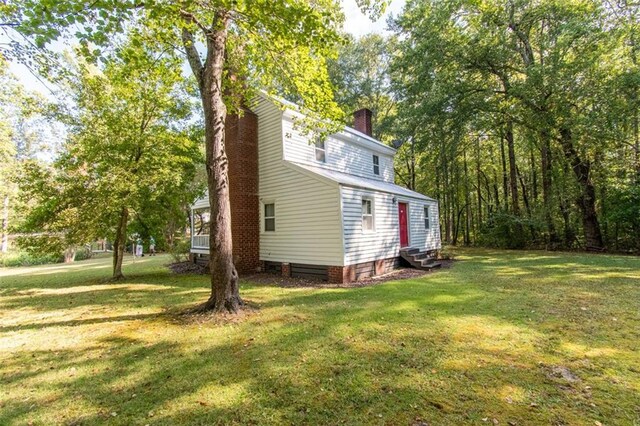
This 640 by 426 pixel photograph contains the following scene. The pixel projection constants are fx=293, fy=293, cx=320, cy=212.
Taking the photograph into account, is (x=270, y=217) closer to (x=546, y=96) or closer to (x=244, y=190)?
(x=244, y=190)

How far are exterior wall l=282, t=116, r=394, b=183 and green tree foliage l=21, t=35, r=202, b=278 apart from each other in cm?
399

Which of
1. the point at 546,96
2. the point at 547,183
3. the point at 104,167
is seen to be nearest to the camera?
the point at 104,167

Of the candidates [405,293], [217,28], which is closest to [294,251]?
[405,293]

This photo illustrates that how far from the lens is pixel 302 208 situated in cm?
1002

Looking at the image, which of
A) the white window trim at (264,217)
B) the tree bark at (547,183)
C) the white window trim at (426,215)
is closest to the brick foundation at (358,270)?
the white window trim at (264,217)

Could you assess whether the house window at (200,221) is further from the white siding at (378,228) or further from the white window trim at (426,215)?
the white window trim at (426,215)

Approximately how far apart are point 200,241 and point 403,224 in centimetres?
929

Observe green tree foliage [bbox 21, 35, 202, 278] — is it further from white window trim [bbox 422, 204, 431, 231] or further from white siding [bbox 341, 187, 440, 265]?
white window trim [bbox 422, 204, 431, 231]

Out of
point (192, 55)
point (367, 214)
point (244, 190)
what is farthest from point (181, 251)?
point (192, 55)

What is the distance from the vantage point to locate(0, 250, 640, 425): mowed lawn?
2.68m

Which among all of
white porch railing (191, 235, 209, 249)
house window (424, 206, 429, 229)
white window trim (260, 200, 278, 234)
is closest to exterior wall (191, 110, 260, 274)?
white window trim (260, 200, 278, 234)

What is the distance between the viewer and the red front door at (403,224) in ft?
41.2

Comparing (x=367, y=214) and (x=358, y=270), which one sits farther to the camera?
(x=367, y=214)

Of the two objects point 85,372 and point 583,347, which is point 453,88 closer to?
point 583,347
